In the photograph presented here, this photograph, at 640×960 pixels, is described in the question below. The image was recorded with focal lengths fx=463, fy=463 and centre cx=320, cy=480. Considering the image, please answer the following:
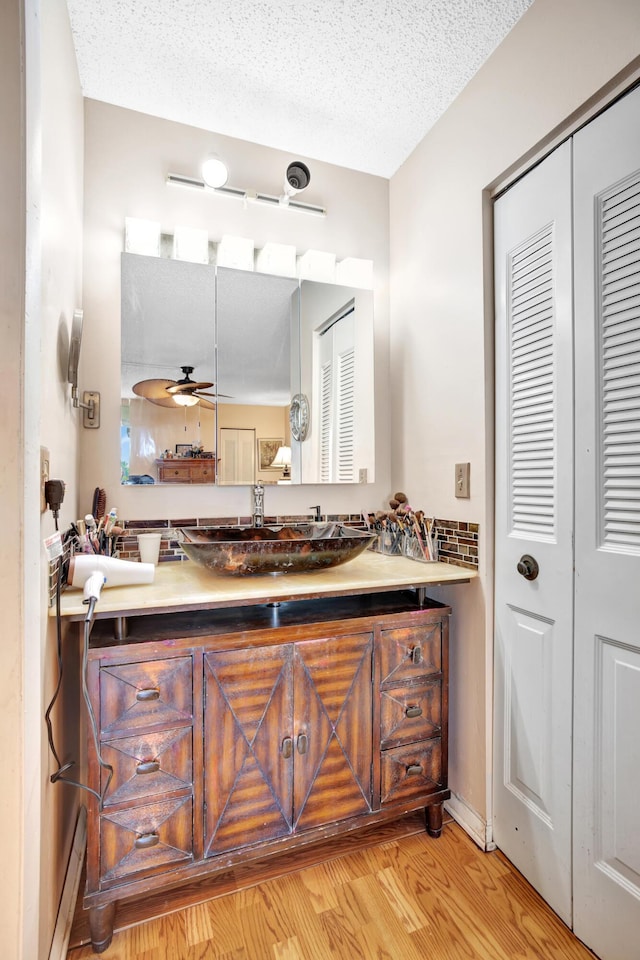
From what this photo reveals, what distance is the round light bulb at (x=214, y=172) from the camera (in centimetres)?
171

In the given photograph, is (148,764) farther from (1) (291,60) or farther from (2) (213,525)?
(1) (291,60)

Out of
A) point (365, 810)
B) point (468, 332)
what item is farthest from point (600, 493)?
point (365, 810)

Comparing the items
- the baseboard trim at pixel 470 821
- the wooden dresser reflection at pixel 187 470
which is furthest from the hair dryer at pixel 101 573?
the baseboard trim at pixel 470 821

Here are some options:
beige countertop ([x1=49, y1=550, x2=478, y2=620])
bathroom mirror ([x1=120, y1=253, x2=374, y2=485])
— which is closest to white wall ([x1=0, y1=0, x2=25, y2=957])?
beige countertop ([x1=49, y1=550, x2=478, y2=620])

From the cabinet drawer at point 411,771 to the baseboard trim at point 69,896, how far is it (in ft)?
2.98

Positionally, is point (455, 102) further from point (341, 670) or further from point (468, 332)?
point (341, 670)

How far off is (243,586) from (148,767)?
511mm

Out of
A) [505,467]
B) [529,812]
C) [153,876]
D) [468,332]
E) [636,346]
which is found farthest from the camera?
[468,332]

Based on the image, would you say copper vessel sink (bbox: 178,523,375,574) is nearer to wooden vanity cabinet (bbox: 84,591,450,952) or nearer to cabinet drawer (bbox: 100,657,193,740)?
wooden vanity cabinet (bbox: 84,591,450,952)

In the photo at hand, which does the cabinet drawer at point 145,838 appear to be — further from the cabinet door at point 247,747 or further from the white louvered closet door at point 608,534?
the white louvered closet door at point 608,534

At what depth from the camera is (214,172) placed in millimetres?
1720

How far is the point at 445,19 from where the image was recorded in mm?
1386

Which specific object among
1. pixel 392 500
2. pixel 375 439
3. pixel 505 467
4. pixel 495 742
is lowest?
pixel 495 742

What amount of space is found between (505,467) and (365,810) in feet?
3.83
